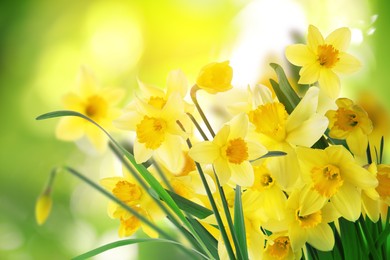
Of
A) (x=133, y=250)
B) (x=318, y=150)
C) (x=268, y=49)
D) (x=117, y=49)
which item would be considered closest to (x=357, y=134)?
(x=318, y=150)

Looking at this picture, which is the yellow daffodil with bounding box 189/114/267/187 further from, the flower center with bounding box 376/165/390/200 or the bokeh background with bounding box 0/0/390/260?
the bokeh background with bounding box 0/0/390/260

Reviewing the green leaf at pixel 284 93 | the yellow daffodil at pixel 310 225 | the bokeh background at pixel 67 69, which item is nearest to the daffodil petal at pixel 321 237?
the yellow daffodil at pixel 310 225

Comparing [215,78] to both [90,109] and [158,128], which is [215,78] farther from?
[90,109]

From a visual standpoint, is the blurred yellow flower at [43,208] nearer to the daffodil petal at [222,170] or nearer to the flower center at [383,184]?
the daffodil petal at [222,170]

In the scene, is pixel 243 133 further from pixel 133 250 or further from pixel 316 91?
pixel 133 250

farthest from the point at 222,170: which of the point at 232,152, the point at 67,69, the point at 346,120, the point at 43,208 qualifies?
the point at 67,69

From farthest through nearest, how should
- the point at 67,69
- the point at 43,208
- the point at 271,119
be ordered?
1. the point at 67,69
2. the point at 43,208
3. the point at 271,119
